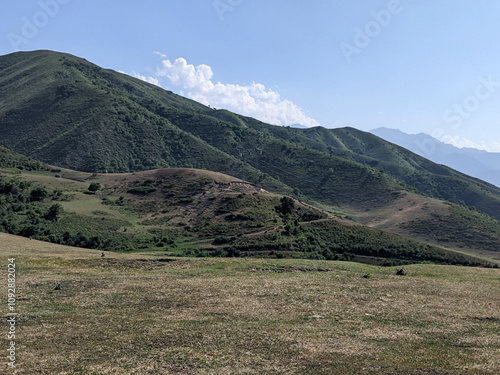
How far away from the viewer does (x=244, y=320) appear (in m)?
21.2

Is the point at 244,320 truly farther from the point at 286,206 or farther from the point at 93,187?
the point at 93,187

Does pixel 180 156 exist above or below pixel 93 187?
above

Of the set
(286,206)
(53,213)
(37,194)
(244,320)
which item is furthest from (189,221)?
(244,320)

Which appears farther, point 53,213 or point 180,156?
point 180,156

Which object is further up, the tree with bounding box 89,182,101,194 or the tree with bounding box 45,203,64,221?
the tree with bounding box 89,182,101,194

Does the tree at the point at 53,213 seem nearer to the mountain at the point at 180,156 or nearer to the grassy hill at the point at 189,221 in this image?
the grassy hill at the point at 189,221

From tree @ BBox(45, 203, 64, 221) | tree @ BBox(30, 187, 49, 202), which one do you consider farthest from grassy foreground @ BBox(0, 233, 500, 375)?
tree @ BBox(30, 187, 49, 202)

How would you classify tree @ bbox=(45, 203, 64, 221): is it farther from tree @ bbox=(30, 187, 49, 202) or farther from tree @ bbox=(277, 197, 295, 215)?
tree @ bbox=(277, 197, 295, 215)

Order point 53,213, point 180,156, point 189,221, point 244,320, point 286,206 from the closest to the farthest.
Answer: point 244,320, point 53,213, point 189,221, point 286,206, point 180,156

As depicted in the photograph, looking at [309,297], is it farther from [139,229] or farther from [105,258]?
[139,229]

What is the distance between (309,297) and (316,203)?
11542 centimetres

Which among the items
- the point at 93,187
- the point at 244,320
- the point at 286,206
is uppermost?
the point at 286,206

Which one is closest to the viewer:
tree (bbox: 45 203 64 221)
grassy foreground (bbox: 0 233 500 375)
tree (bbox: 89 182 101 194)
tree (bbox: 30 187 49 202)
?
grassy foreground (bbox: 0 233 500 375)

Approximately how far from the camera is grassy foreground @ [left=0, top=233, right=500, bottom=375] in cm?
1519
